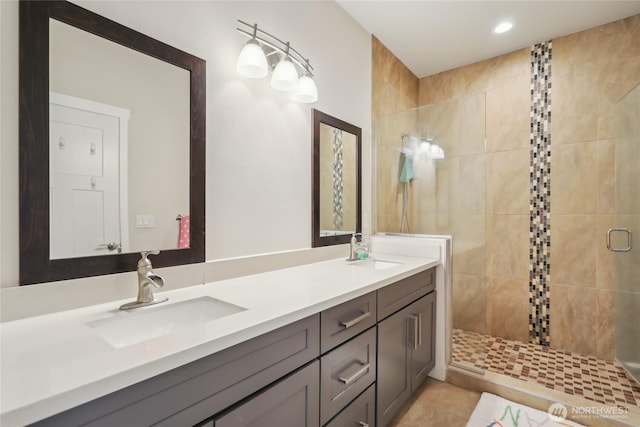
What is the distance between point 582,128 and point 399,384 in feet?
7.95

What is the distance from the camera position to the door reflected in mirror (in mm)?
971

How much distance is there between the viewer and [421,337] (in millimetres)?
1913

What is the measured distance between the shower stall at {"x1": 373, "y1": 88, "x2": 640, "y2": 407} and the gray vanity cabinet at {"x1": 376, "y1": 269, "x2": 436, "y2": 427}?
12.8 inches

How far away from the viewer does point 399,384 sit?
1.67 metres

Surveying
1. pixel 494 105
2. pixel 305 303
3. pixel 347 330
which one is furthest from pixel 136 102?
pixel 494 105

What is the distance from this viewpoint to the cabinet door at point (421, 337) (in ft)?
5.90

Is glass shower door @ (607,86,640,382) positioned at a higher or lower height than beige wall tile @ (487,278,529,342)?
higher

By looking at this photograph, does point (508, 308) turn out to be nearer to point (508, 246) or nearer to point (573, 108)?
point (508, 246)

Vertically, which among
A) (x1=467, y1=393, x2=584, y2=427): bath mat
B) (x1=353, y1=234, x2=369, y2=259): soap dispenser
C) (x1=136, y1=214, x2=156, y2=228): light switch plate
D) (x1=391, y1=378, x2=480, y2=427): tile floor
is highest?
(x1=136, y1=214, x2=156, y2=228): light switch plate

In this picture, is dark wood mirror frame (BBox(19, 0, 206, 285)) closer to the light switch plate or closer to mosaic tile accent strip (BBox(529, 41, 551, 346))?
the light switch plate

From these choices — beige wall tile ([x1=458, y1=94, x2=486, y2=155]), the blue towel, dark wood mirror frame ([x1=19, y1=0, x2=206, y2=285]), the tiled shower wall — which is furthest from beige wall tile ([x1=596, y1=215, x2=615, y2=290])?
dark wood mirror frame ([x1=19, y1=0, x2=206, y2=285])

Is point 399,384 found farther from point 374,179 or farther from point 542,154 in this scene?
point 542,154

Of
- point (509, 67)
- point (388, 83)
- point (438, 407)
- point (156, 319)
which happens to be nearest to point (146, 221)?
point (156, 319)

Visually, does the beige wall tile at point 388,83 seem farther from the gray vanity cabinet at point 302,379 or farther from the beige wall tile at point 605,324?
the beige wall tile at point 605,324
